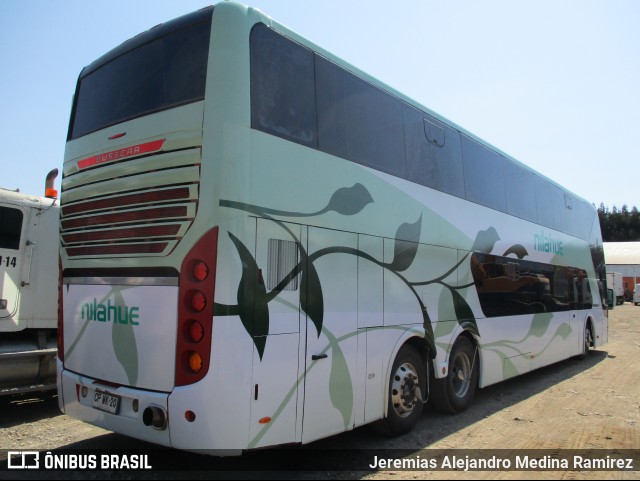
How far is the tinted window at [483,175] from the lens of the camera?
7406 mm

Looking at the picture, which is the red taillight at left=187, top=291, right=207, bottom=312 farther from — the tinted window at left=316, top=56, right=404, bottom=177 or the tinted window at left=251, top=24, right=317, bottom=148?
the tinted window at left=316, top=56, right=404, bottom=177

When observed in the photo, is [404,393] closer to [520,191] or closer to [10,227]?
[520,191]

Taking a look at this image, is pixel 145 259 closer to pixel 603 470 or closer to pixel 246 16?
pixel 246 16

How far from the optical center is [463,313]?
6.84 m

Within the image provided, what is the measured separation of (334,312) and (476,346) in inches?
141

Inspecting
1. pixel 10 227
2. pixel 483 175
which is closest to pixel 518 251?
pixel 483 175

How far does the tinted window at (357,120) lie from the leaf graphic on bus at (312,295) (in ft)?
4.03

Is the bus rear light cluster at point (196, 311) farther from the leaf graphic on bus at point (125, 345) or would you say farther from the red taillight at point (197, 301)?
the leaf graphic on bus at point (125, 345)

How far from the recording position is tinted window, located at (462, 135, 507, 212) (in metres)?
7.41

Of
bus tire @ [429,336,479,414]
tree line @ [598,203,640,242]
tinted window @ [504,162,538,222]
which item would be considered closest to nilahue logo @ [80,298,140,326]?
bus tire @ [429,336,479,414]

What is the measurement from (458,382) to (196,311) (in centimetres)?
470

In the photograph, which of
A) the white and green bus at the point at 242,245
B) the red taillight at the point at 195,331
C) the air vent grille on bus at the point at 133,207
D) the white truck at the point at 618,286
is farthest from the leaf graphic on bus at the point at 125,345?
the white truck at the point at 618,286

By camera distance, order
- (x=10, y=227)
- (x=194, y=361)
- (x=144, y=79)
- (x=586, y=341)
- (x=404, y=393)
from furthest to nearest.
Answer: (x=586, y=341)
(x=10, y=227)
(x=404, y=393)
(x=144, y=79)
(x=194, y=361)

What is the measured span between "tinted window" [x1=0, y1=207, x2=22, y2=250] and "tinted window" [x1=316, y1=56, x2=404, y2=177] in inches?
184
